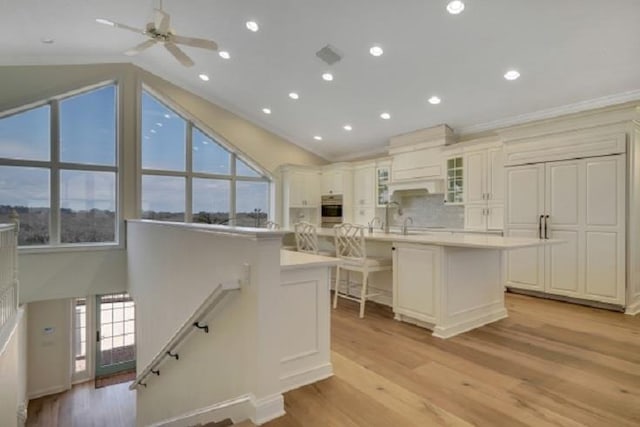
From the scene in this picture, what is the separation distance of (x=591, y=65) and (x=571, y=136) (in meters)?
0.81

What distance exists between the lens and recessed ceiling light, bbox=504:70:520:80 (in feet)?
13.6

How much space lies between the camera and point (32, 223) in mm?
5195

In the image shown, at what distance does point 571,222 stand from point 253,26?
4654 mm

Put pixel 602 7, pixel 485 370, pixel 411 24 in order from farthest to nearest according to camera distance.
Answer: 1. pixel 411 24
2. pixel 602 7
3. pixel 485 370

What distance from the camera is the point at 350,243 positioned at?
426 cm

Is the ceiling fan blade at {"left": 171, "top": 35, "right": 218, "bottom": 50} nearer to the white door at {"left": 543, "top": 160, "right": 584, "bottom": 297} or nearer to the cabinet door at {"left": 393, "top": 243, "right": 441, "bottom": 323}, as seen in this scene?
the cabinet door at {"left": 393, "top": 243, "right": 441, "bottom": 323}

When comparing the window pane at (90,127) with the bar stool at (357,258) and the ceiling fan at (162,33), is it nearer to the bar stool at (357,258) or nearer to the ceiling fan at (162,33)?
the ceiling fan at (162,33)

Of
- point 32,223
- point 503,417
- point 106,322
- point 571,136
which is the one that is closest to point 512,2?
point 571,136

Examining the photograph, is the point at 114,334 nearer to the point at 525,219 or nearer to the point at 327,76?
the point at 327,76

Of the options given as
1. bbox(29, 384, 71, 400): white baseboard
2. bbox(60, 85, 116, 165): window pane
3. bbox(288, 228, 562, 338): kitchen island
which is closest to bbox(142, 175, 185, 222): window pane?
bbox(60, 85, 116, 165): window pane

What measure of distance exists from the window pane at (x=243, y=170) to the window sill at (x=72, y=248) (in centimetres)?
251

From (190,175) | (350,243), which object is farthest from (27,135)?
(350,243)

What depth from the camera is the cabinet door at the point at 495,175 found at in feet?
16.3

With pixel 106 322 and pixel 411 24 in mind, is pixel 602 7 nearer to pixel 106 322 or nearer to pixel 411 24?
pixel 411 24
